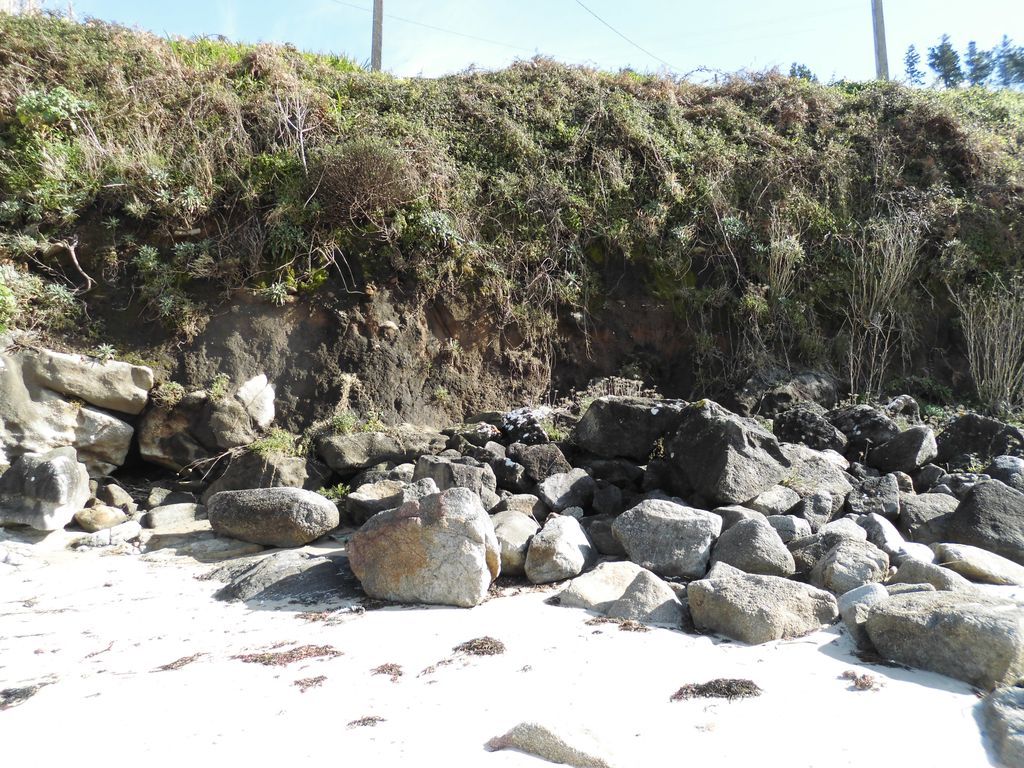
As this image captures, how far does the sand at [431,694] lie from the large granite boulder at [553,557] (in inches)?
17.1

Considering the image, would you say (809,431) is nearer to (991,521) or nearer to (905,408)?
(905,408)

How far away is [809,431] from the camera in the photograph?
7914mm

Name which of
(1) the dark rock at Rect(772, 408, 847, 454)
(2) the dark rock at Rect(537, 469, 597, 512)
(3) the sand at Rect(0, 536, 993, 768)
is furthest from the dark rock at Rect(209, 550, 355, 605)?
(1) the dark rock at Rect(772, 408, 847, 454)

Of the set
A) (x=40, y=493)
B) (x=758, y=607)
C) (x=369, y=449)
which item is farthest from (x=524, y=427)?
(x=40, y=493)

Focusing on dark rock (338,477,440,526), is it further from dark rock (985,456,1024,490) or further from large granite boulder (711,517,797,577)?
dark rock (985,456,1024,490)

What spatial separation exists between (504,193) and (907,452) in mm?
5845

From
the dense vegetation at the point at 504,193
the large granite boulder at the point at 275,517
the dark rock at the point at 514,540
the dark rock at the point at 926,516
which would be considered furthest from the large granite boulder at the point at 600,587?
the dense vegetation at the point at 504,193

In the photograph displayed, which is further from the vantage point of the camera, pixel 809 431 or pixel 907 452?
pixel 809 431

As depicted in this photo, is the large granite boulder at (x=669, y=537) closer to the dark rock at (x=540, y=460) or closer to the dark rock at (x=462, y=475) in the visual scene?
the dark rock at (x=462, y=475)

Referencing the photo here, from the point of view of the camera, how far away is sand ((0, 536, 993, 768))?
2.97 meters

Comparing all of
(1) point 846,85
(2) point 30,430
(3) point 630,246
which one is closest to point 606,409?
(3) point 630,246

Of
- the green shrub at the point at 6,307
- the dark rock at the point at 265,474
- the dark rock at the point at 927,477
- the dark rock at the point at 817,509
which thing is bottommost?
the dark rock at the point at 927,477

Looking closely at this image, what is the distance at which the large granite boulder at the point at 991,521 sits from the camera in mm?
5551

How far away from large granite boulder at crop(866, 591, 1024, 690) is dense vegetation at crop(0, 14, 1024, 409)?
6.34m
